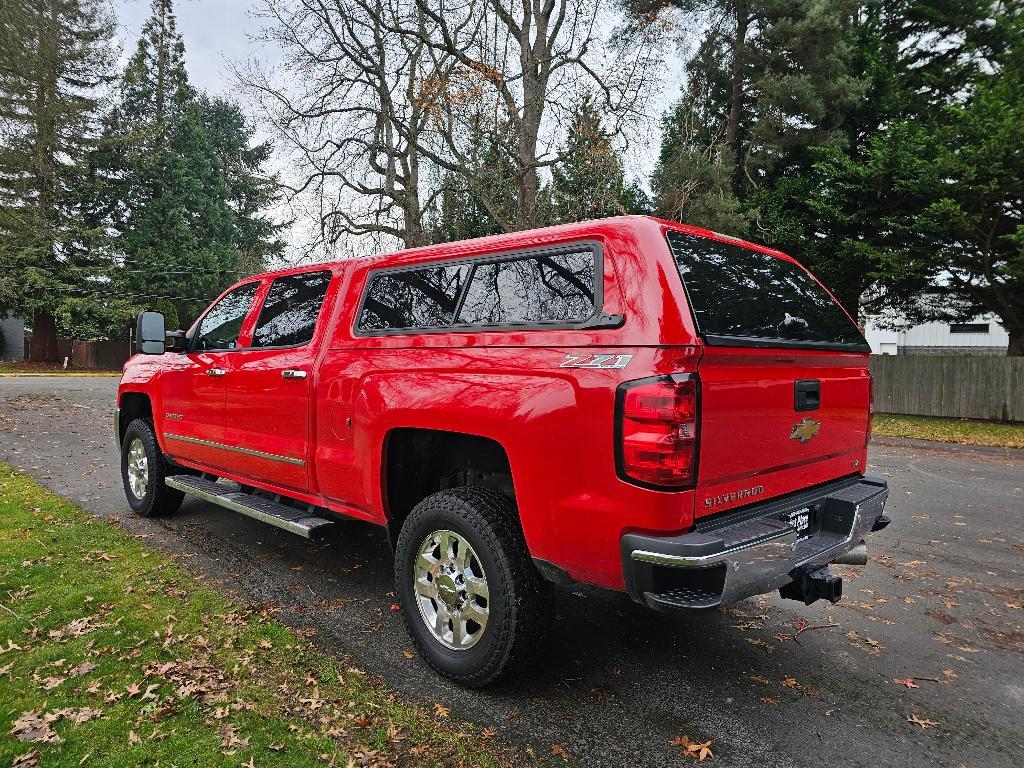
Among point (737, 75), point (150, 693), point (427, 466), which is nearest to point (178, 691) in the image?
point (150, 693)

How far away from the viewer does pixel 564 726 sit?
277 centimetres

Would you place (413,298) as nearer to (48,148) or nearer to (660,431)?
(660,431)

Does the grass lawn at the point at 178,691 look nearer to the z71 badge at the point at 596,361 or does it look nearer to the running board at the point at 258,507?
the running board at the point at 258,507

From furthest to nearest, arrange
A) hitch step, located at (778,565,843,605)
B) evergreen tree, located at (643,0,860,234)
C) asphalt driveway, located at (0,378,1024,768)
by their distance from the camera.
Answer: evergreen tree, located at (643,0,860,234) → hitch step, located at (778,565,843,605) → asphalt driveway, located at (0,378,1024,768)

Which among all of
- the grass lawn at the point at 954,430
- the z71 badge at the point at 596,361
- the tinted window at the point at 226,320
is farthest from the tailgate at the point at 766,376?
the grass lawn at the point at 954,430

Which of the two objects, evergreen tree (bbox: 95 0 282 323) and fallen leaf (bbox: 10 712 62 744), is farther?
evergreen tree (bbox: 95 0 282 323)

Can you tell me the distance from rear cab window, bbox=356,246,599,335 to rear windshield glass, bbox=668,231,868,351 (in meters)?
0.45

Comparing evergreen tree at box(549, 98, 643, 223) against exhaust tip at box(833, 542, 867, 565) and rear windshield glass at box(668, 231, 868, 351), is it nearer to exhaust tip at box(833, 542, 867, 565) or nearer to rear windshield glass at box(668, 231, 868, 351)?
Result: rear windshield glass at box(668, 231, 868, 351)

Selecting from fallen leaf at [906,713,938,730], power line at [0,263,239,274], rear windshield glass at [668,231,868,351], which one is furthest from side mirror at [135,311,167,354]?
power line at [0,263,239,274]

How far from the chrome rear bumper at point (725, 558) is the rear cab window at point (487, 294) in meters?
1.00

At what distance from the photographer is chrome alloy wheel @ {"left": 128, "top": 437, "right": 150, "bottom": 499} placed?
19.5 ft

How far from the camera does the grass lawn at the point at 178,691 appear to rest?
2562 millimetres

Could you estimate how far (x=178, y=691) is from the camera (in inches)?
117

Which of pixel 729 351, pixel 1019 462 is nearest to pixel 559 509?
pixel 729 351
